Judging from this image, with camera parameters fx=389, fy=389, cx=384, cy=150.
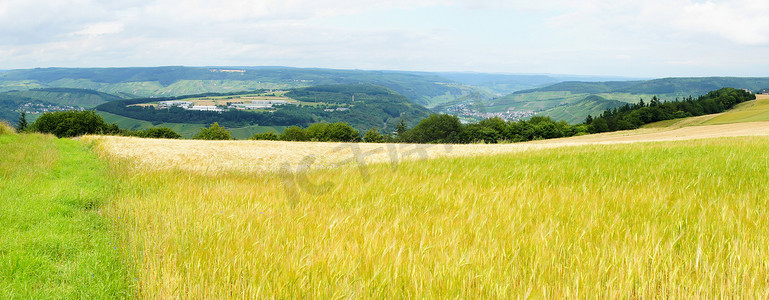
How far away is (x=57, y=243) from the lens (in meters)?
4.23

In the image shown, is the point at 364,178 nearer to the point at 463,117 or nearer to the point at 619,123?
the point at 463,117

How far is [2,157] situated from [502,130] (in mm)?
91999

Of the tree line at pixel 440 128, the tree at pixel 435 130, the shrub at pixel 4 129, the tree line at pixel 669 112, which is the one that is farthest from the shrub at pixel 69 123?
the tree line at pixel 669 112

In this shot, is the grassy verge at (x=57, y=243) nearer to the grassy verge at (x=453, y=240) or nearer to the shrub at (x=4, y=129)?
the grassy verge at (x=453, y=240)

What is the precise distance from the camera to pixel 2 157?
36.4 ft

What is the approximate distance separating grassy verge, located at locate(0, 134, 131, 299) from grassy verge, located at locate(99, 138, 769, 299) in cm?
26

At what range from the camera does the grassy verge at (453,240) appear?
272cm

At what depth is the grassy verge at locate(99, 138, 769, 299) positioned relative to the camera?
2.72m

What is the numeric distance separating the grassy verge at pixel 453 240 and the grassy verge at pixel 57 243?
0.26 m

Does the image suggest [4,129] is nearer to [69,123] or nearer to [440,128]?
[69,123]

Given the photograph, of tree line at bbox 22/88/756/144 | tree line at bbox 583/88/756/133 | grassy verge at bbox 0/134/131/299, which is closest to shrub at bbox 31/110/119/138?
tree line at bbox 22/88/756/144

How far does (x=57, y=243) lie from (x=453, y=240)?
13.9 ft

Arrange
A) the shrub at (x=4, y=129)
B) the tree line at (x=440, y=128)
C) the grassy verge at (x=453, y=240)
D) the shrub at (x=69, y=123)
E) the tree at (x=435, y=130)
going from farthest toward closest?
1. the tree at (x=435, y=130)
2. the tree line at (x=440, y=128)
3. the shrub at (x=69, y=123)
4. the shrub at (x=4, y=129)
5. the grassy verge at (x=453, y=240)

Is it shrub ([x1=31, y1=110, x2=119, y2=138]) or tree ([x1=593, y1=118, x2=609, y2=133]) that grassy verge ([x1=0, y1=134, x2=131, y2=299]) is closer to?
shrub ([x1=31, y1=110, x2=119, y2=138])
